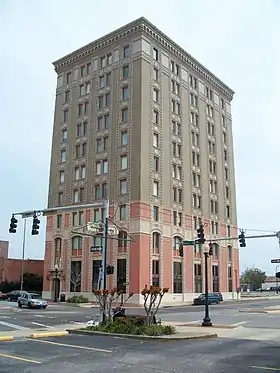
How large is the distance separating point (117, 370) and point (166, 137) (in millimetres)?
56169

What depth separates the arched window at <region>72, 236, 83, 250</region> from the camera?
65.5 meters

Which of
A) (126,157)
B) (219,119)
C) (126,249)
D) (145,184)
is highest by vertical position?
(219,119)

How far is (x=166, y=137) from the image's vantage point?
66.4m

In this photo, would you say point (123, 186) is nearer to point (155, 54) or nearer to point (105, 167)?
point (105, 167)

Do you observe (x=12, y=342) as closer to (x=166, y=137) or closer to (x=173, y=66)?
(x=166, y=137)

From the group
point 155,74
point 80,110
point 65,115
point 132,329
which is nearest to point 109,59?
point 155,74

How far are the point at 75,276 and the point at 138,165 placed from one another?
59.5 ft

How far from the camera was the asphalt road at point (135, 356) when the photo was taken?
11.9m

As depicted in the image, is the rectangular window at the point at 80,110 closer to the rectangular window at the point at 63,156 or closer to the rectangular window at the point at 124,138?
the rectangular window at the point at 63,156

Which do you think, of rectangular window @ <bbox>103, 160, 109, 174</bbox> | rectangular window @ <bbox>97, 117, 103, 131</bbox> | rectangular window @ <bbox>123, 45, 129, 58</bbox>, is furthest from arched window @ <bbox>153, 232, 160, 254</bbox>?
rectangular window @ <bbox>123, 45, 129, 58</bbox>

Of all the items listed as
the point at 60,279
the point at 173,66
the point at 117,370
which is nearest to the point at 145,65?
the point at 173,66

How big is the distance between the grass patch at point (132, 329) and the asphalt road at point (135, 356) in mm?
1114

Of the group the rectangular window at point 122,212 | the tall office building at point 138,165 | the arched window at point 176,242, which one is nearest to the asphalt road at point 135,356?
the tall office building at point 138,165

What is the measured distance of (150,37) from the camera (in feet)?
218
